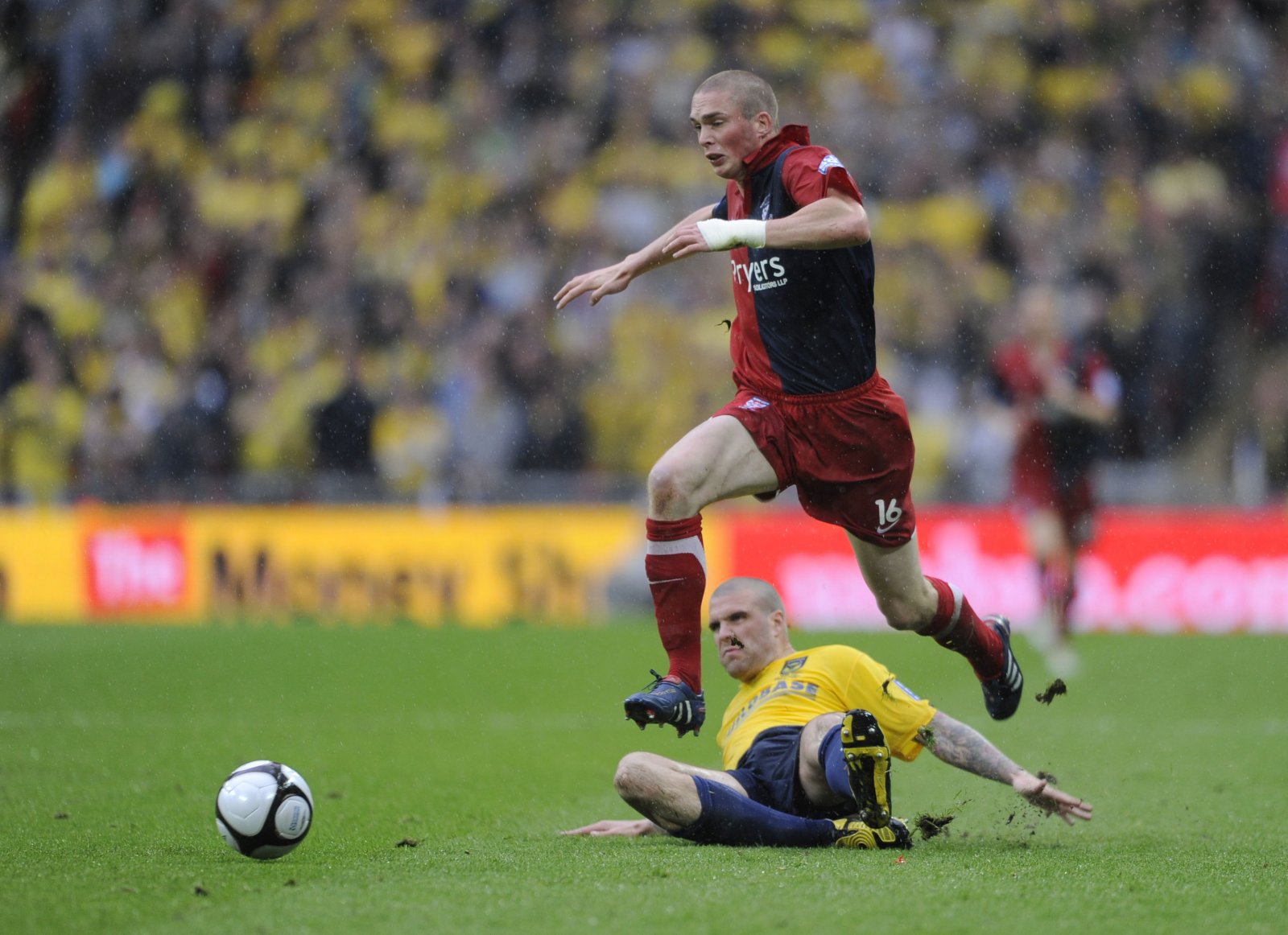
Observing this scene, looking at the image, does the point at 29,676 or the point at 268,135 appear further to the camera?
the point at 268,135

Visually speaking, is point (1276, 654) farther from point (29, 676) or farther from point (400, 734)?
point (29, 676)

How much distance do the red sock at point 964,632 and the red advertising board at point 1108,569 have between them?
821 cm

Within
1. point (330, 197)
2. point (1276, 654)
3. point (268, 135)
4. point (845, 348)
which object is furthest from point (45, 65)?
Result: point (845, 348)

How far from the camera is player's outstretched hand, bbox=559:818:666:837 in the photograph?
5.24 m

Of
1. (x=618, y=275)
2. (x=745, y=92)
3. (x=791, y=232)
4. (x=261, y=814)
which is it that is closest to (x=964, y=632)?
(x=791, y=232)

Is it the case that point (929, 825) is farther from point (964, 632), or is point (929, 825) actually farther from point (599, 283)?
point (599, 283)

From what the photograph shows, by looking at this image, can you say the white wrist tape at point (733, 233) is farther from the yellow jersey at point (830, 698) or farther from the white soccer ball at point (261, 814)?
the white soccer ball at point (261, 814)

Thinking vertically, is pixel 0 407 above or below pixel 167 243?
below

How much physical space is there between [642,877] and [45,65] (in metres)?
18.8

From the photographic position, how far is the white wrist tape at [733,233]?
4871 millimetres

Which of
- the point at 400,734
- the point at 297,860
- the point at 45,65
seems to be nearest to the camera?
the point at 297,860

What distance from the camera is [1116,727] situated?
29.6ft

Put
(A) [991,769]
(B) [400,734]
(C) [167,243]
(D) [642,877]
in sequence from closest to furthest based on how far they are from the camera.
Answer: (D) [642,877] < (A) [991,769] < (B) [400,734] < (C) [167,243]

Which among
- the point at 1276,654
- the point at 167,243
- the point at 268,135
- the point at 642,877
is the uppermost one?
the point at 268,135
